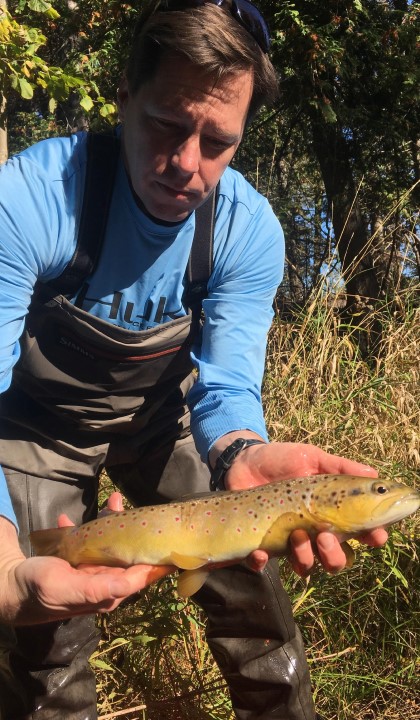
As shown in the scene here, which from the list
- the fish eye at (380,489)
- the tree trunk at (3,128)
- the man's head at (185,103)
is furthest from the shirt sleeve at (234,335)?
the tree trunk at (3,128)

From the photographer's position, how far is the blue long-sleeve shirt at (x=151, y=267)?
2453 mm

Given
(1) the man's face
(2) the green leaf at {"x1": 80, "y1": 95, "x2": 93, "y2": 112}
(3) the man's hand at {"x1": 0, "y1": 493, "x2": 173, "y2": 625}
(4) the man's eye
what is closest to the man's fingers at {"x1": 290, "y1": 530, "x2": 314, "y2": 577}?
(3) the man's hand at {"x1": 0, "y1": 493, "x2": 173, "y2": 625}

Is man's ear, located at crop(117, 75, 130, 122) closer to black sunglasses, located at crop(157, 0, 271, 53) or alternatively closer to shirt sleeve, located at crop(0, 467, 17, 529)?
black sunglasses, located at crop(157, 0, 271, 53)

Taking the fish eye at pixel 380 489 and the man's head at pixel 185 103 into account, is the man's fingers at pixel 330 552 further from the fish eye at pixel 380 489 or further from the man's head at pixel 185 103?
the man's head at pixel 185 103

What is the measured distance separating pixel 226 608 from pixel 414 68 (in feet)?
22.7

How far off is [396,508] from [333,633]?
1.69m

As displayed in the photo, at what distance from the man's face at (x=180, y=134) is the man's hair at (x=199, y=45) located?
0.11 feet

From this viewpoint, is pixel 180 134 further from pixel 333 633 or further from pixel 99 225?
pixel 333 633

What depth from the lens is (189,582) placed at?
2.28 metres

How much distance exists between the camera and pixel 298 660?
291 cm

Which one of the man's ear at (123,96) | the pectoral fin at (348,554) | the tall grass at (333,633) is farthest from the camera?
the tall grass at (333,633)

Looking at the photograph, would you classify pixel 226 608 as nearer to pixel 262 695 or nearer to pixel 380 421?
pixel 262 695

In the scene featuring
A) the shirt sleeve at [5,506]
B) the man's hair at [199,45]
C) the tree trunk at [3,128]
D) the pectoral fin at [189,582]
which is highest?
the man's hair at [199,45]

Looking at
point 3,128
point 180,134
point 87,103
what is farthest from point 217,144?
point 3,128
